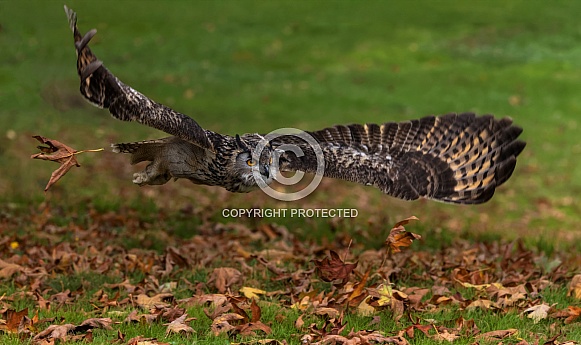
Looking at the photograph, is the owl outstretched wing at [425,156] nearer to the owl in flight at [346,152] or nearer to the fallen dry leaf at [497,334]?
the owl in flight at [346,152]

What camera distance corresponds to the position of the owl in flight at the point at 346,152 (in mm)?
6285

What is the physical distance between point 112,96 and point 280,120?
1122 cm

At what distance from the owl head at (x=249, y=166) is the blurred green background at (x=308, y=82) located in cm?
343

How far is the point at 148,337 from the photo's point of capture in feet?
19.2

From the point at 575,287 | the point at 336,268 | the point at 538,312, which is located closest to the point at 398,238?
the point at 336,268

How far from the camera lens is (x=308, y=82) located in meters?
20.0

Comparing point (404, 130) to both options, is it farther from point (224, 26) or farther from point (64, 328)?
point (224, 26)

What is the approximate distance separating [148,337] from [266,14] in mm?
19192

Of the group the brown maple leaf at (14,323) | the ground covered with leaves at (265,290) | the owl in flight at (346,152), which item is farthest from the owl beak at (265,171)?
the brown maple leaf at (14,323)

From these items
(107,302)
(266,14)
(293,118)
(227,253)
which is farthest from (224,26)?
(107,302)

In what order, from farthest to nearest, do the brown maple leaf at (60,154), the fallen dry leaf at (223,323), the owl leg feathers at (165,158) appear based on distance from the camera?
the owl leg feathers at (165,158) → the fallen dry leaf at (223,323) → the brown maple leaf at (60,154)

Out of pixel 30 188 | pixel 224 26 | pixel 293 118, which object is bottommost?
pixel 30 188

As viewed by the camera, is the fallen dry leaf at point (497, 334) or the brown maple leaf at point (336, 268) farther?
the brown maple leaf at point (336, 268)

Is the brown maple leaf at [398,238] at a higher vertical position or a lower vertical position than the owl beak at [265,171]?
lower
